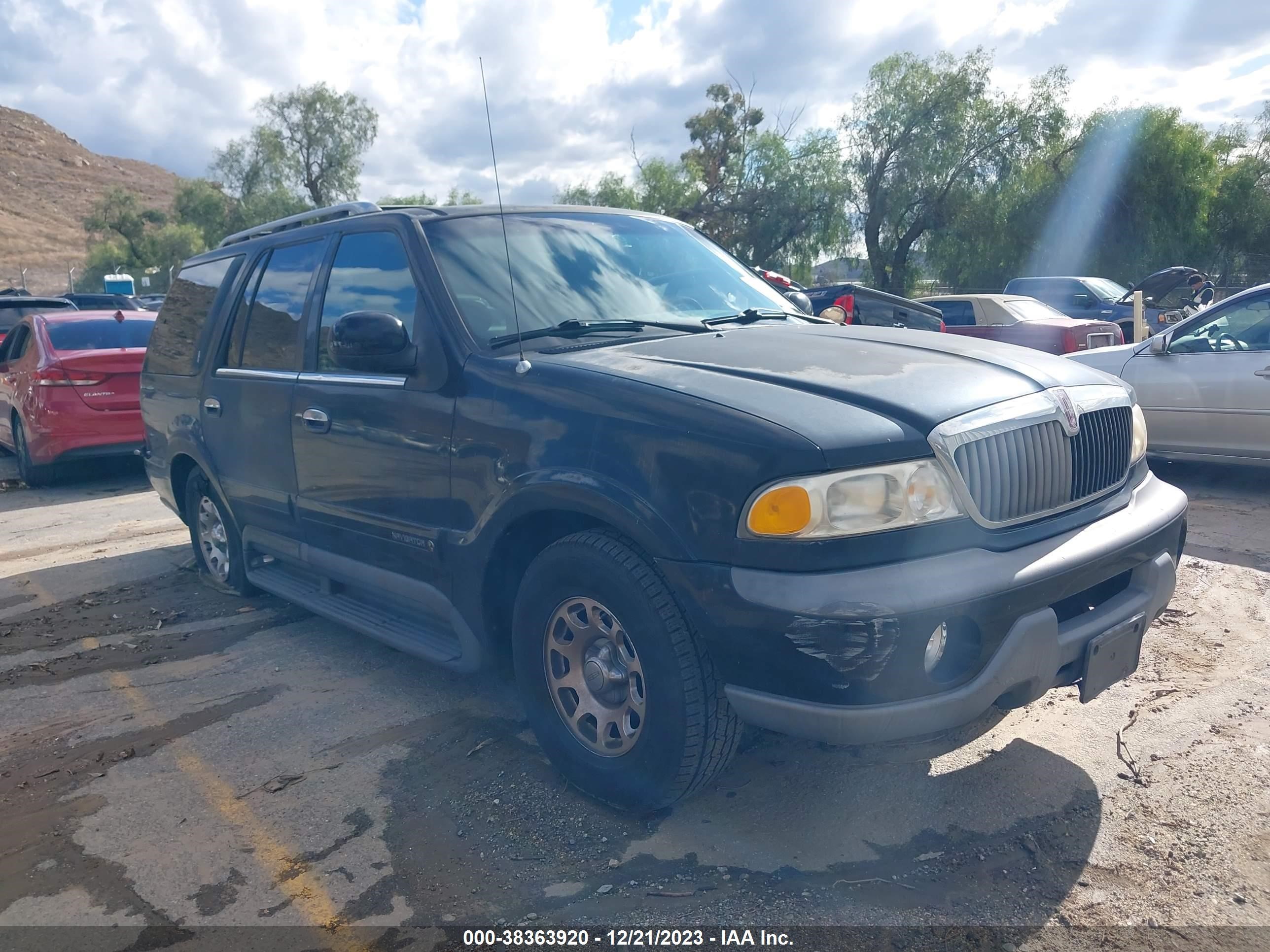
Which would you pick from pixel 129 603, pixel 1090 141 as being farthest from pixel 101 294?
pixel 1090 141

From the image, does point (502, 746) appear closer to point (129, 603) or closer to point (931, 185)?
point (129, 603)

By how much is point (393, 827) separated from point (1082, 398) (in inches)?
99.4

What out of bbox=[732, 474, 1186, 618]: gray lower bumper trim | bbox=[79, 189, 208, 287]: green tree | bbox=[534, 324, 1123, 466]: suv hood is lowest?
bbox=[732, 474, 1186, 618]: gray lower bumper trim

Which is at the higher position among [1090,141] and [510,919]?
[1090,141]

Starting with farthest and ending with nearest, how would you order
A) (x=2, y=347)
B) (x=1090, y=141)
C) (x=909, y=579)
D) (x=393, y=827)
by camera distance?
(x=1090, y=141) < (x=2, y=347) < (x=393, y=827) < (x=909, y=579)

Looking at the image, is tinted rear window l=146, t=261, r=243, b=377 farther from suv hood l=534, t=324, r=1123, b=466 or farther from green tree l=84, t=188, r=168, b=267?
green tree l=84, t=188, r=168, b=267

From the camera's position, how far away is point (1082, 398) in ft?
10.1

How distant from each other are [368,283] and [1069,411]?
265 cm

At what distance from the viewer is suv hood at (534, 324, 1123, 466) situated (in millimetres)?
2609

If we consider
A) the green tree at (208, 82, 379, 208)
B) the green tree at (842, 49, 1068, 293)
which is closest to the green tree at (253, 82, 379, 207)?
the green tree at (208, 82, 379, 208)

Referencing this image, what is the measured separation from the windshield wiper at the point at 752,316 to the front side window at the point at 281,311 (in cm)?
177

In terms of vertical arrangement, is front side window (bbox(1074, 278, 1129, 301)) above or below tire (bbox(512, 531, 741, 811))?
above

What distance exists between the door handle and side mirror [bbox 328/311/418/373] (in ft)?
1.58

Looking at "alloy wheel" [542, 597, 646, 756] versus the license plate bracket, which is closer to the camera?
the license plate bracket
